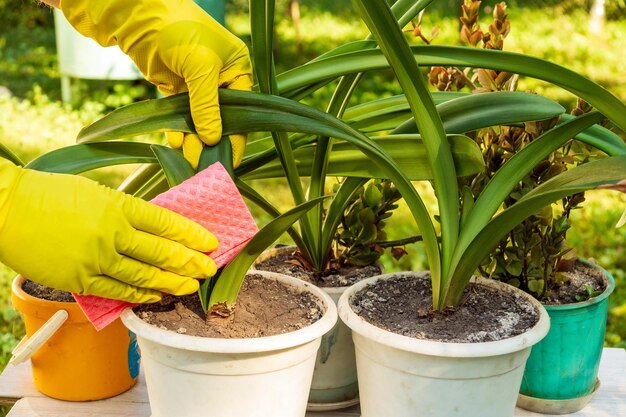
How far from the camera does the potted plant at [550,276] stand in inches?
54.4

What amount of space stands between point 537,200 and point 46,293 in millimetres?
925

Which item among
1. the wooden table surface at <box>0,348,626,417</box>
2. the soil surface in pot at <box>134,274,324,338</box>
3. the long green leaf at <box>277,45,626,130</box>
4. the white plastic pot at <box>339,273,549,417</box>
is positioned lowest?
the wooden table surface at <box>0,348,626,417</box>

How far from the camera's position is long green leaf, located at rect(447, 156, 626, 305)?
1091 mm

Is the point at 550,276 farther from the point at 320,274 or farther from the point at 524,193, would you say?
the point at 320,274

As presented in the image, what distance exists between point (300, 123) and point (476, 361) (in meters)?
0.44

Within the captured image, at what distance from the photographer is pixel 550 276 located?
4.81 ft

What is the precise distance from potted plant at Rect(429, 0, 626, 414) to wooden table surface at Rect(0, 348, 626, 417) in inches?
1.5

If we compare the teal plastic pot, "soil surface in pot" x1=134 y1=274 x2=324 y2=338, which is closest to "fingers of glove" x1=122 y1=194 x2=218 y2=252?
"soil surface in pot" x1=134 y1=274 x2=324 y2=338

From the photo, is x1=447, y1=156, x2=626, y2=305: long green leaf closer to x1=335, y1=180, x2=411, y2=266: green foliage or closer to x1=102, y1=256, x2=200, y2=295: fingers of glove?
x1=335, y1=180, x2=411, y2=266: green foliage

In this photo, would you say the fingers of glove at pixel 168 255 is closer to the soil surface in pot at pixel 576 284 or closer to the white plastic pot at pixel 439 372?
the white plastic pot at pixel 439 372

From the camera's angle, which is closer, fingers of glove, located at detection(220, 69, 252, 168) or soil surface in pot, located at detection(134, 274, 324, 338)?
soil surface in pot, located at detection(134, 274, 324, 338)

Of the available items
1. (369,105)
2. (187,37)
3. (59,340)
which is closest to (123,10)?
(187,37)

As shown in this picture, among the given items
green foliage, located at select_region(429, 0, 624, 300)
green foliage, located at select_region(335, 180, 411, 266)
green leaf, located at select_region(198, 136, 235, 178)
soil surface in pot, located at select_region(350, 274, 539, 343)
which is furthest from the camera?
green foliage, located at select_region(335, 180, 411, 266)

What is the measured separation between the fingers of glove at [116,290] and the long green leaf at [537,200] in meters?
0.49
